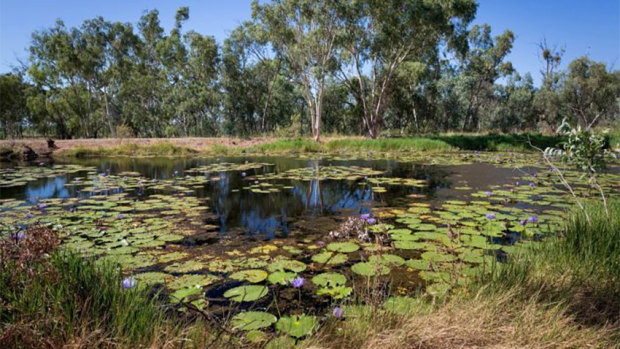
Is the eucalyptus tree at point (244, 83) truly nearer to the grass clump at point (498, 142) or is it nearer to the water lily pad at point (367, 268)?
Answer: the grass clump at point (498, 142)

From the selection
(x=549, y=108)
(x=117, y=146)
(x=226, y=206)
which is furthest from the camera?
(x=549, y=108)

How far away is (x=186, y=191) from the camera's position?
7.30m

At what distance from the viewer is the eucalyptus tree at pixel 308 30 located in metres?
19.6

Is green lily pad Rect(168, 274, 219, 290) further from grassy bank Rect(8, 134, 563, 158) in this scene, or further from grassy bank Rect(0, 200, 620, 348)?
grassy bank Rect(8, 134, 563, 158)

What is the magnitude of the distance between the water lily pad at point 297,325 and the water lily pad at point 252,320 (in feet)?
0.27

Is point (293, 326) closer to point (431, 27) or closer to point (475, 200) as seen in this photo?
point (475, 200)

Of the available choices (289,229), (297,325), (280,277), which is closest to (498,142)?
(289,229)

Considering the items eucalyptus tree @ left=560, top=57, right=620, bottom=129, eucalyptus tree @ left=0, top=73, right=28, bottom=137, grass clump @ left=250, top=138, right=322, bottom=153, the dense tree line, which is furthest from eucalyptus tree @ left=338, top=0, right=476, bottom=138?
eucalyptus tree @ left=0, top=73, right=28, bottom=137

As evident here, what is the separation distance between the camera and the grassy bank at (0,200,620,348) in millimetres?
1554

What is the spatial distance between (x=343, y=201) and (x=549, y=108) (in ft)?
115

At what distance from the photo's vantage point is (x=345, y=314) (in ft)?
6.73

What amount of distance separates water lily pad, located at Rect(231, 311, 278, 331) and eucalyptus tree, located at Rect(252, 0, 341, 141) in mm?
18905

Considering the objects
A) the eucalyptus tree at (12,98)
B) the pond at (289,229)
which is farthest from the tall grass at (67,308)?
the eucalyptus tree at (12,98)

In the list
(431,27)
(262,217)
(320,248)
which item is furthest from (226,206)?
(431,27)
